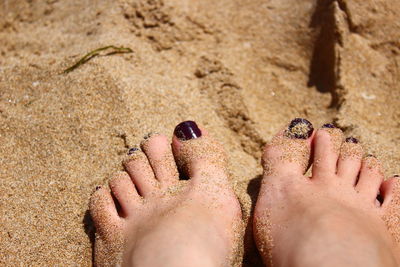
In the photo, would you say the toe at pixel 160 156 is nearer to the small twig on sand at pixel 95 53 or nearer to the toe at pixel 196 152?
the toe at pixel 196 152

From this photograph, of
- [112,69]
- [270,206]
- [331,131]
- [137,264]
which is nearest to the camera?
[137,264]

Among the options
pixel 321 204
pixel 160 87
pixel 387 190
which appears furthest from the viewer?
pixel 160 87

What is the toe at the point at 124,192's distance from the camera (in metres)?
1.95

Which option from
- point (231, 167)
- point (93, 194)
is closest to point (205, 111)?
point (231, 167)

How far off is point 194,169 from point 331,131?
1.94ft

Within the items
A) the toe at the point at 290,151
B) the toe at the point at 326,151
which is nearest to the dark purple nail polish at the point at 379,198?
the toe at the point at 326,151

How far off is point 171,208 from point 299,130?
2.01ft

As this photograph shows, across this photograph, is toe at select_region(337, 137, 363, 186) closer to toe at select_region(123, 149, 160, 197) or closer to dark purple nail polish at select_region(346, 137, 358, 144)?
dark purple nail polish at select_region(346, 137, 358, 144)

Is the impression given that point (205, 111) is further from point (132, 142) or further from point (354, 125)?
point (354, 125)

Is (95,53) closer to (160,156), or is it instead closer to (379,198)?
(160,156)

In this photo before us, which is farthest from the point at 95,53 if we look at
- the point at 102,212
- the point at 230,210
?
the point at 230,210

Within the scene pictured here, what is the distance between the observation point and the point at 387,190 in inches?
75.9

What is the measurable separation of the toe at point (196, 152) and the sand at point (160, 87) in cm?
11

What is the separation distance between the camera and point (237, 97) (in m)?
2.19
